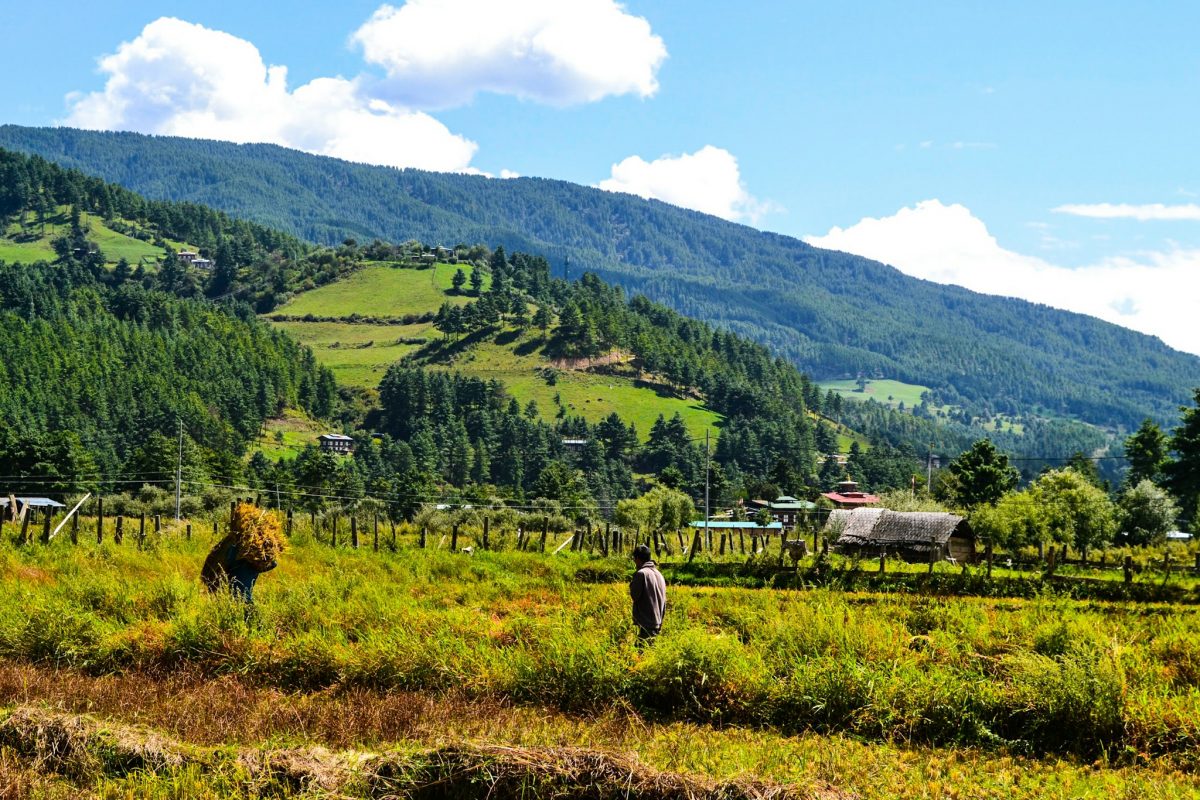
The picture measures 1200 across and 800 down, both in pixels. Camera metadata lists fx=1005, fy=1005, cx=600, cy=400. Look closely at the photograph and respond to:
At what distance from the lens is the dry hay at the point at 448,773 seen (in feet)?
25.9

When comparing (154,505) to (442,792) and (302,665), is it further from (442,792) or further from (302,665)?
(442,792)

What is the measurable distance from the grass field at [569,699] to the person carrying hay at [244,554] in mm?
439

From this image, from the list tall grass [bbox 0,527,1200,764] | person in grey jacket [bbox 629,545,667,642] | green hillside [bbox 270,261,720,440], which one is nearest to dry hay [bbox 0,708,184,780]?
tall grass [bbox 0,527,1200,764]

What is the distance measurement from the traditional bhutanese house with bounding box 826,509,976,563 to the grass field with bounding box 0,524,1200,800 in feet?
91.8

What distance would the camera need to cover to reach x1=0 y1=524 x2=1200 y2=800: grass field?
834cm

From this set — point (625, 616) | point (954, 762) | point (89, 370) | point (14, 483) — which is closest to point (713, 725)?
point (954, 762)

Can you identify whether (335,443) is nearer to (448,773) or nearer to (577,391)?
(577,391)

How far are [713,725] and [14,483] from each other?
310 ft

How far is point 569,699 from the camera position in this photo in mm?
11000

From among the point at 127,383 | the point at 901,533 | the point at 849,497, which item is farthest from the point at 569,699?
the point at 127,383

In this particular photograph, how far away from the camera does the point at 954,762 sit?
9297mm

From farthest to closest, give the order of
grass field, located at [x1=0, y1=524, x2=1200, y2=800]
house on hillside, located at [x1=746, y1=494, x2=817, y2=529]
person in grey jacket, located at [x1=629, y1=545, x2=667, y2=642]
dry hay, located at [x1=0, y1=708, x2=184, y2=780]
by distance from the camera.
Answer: house on hillside, located at [x1=746, y1=494, x2=817, y2=529], person in grey jacket, located at [x1=629, y1=545, x2=667, y2=642], dry hay, located at [x1=0, y1=708, x2=184, y2=780], grass field, located at [x1=0, y1=524, x2=1200, y2=800]

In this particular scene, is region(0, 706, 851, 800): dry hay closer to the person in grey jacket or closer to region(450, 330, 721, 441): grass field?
the person in grey jacket

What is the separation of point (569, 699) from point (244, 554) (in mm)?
6352
